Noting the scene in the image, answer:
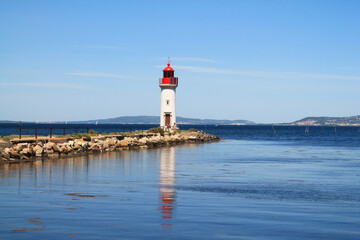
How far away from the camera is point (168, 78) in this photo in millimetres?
59719

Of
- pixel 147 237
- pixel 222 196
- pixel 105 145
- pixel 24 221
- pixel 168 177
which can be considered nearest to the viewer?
pixel 147 237

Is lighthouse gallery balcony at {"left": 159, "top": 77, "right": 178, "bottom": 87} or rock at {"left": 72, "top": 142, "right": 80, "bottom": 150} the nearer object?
rock at {"left": 72, "top": 142, "right": 80, "bottom": 150}

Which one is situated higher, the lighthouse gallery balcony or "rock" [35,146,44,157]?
the lighthouse gallery balcony

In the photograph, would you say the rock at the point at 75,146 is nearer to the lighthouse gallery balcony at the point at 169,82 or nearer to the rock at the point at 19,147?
the rock at the point at 19,147

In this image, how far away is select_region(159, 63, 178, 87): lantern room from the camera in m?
59.3

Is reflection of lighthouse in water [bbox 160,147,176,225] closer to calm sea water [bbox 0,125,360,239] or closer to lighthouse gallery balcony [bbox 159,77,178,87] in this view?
calm sea water [bbox 0,125,360,239]

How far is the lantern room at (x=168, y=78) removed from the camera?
2334 inches

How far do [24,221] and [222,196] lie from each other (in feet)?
20.6

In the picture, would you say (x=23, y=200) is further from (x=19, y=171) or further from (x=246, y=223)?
(x=19, y=171)

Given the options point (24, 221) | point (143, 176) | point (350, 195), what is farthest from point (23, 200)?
point (350, 195)

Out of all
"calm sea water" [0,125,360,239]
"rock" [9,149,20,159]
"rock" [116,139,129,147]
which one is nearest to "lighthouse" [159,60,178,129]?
"rock" [116,139,129,147]

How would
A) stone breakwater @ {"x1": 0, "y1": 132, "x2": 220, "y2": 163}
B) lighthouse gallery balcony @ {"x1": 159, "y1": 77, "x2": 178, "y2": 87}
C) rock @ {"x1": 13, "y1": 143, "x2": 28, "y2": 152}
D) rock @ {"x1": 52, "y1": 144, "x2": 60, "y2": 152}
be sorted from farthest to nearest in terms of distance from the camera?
lighthouse gallery balcony @ {"x1": 159, "y1": 77, "x2": 178, "y2": 87}
rock @ {"x1": 52, "y1": 144, "x2": 60, "y2": 152}
rock @ {"x1": 13, "y1": 143, "x2": 28, "y2": 152}
stone breakwater @ {"x1": 0, "y1": 132, "x2": 220, "y2": 163}

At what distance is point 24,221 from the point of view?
10234mm

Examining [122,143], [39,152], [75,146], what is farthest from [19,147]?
[122,143]
